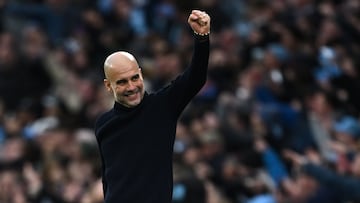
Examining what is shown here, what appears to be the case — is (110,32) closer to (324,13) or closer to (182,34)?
(182,34)

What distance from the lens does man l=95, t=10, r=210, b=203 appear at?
17.2 ft

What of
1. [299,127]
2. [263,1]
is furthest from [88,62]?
[299,127]

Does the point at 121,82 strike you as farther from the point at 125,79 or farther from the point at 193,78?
the point at 193,78

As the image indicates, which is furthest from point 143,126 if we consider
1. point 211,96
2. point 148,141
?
point 211,96

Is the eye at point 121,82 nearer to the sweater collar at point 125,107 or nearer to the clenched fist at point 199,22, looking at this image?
the sweater collar at point 125,107

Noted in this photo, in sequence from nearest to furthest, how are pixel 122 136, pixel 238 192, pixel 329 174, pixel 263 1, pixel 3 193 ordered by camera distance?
pixel 122 136, pixel 329 174, pixel 238 192, pixel 3 193, pixel 263 1

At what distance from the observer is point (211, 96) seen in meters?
12.1

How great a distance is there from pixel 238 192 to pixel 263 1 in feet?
14.5

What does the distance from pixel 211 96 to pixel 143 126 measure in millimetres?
6756

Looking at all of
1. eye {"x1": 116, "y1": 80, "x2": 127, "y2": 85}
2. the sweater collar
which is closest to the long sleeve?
the sweater collar

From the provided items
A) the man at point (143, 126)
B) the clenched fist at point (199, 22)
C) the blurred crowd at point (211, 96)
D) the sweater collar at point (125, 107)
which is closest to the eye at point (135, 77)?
the man at point (143, 126)

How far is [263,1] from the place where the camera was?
13430mm

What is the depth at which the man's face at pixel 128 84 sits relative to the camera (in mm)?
5262

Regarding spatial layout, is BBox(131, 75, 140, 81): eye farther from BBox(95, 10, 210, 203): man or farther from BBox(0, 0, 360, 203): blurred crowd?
BBox(0, 0, 360, 203): blurred crowd
